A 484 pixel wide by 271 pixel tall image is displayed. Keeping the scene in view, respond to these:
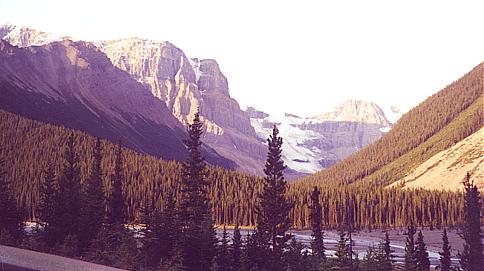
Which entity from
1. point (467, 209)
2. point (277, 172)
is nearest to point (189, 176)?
point (277, 172)

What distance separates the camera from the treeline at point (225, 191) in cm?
14400

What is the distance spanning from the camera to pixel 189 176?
181 feet

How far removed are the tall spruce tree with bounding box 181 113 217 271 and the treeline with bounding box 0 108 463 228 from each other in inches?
3354

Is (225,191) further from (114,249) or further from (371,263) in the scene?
(371,263)

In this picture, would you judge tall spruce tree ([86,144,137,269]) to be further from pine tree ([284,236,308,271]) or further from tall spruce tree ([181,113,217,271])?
pine tree ([284,236,308,271])

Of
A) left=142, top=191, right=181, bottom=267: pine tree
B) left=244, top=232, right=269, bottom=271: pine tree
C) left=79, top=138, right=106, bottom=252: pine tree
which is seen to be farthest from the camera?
left=79, top=138, right=106, bottom=252: pine tree

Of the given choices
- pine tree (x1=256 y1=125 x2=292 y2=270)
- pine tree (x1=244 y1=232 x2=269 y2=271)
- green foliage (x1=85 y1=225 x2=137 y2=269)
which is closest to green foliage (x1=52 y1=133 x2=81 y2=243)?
green foliage (x1=85 y1=225 x2=137 y2=269)

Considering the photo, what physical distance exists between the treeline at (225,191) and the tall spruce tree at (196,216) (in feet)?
279

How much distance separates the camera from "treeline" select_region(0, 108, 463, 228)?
144000 millimetres

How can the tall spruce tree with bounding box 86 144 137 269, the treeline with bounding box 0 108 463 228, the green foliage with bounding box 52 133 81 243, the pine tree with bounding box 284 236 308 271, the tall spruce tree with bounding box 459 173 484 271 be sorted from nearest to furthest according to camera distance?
1. the tall spruce tree with bounding box 86 144 137 269
2. the pine tree with bounding box 284 236 308 271
3. the green foliage with bounding box 52 133 81 243
4. the tall spruce tree with bounding box 459 173 484 271
5. the treeline with bounding box 0 108 463 228

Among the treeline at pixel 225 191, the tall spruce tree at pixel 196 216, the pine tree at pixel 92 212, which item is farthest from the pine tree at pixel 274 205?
the treeline at pixel 225 191

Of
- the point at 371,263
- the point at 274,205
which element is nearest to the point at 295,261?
the point at 371,263

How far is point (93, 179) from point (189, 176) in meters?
10.0

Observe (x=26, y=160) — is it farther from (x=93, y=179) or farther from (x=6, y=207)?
(x=6, y=207)
